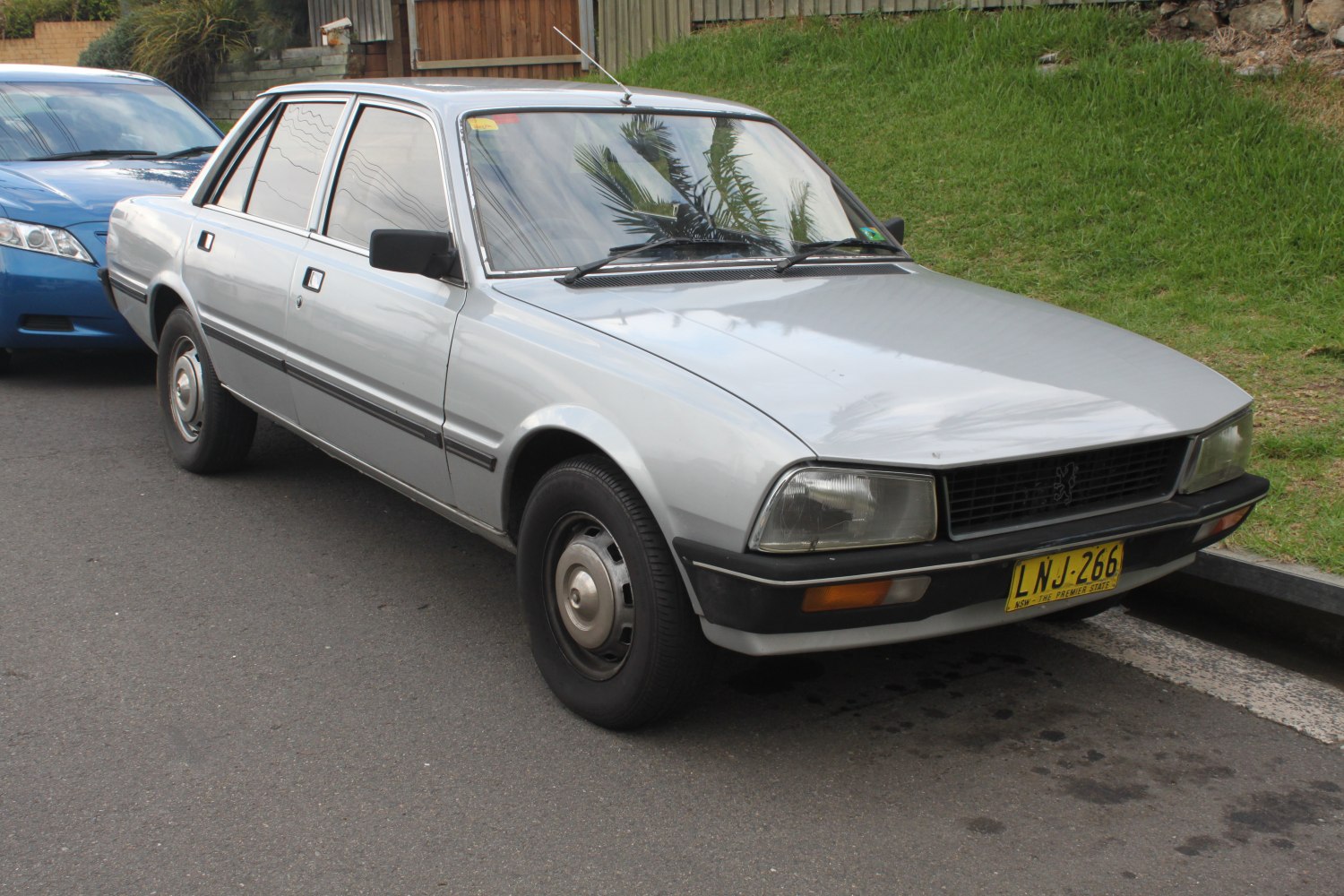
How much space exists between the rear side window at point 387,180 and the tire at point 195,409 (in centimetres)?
118

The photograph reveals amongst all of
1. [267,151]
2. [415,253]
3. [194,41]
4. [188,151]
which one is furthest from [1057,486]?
[194,41]

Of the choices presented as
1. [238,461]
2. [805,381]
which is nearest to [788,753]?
[805,381]

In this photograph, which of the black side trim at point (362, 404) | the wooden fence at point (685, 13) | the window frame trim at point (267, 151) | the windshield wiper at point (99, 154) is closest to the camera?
the black side trim at point (362, 404)

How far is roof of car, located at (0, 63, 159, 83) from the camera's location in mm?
7945

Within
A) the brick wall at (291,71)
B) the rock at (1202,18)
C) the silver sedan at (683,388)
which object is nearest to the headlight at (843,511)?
the silver sedan at (683,388)

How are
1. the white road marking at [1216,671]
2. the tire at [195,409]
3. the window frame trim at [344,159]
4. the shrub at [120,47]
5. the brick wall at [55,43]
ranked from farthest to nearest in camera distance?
the brick wall at [55,43]
the shrub at [120,47]
the tire at [195,409]
the window frame trim at [344,159]
the white road marking at [1216,671]

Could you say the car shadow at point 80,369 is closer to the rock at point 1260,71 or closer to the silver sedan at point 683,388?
the silver sedan at point 683,388

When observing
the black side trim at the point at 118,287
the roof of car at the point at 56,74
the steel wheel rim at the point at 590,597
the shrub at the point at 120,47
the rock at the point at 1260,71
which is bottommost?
the steel wheel rim at the point at 590,597

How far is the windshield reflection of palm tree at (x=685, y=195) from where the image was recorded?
395cm

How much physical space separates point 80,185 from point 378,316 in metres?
3.94

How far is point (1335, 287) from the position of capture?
6500 millimetres

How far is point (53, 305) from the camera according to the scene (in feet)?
22.0

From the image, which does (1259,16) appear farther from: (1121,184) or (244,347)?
(244,347)

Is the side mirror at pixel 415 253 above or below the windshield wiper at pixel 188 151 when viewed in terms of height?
below
